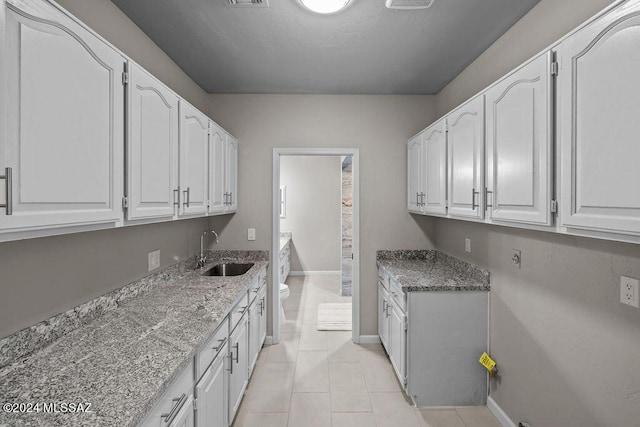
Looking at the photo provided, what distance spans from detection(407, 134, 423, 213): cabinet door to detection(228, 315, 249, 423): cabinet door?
188cm

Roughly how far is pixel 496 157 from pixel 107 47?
195cm

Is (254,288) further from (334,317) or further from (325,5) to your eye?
(325,5)

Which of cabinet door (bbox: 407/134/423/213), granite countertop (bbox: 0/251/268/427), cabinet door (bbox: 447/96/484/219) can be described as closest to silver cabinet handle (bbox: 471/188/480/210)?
cabinet door (bbox: 447/96/484/219)

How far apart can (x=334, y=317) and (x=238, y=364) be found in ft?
6.80

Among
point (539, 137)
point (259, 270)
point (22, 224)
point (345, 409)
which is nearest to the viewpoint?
point (22, 224)

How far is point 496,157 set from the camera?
175 cm

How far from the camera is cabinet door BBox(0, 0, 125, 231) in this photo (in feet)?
2.89

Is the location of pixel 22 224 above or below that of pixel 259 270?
above

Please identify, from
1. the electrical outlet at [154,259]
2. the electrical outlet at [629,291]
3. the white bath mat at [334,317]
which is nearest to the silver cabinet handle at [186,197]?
the electrical outlet at [154,259]

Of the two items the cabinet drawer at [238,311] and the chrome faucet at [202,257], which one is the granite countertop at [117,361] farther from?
the chrome faucet at [202,257]

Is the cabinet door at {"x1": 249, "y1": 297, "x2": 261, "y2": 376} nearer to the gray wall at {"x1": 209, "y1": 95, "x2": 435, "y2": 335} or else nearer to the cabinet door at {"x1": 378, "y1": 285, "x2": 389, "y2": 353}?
the gray wall at {"x1": 209, "y1": 95, "x2": 435, "y2": 335}

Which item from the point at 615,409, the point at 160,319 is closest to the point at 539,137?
the point at 615,409

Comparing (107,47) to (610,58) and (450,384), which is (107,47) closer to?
(610,58)

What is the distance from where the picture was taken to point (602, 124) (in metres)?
1.07
